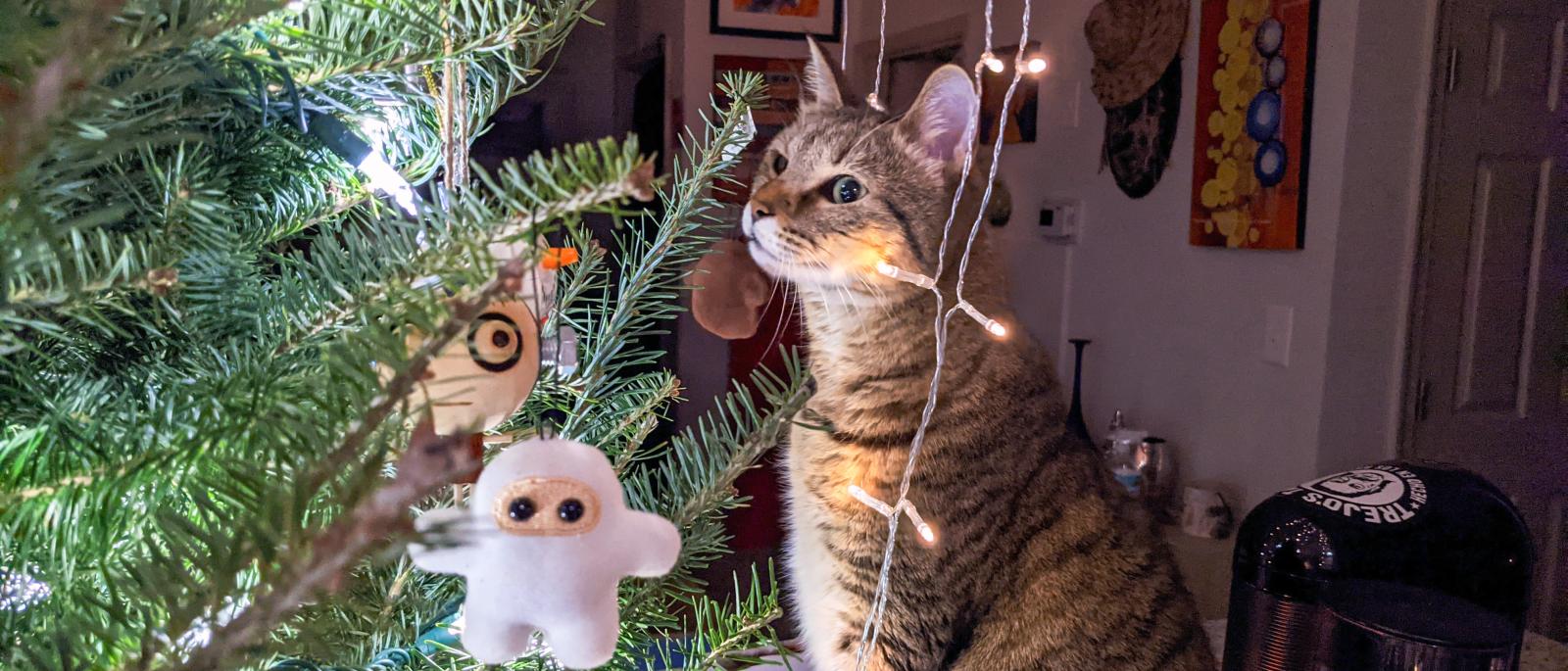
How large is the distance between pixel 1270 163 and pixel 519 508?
2.14 m

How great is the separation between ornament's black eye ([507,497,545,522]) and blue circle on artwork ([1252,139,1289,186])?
6.95ft

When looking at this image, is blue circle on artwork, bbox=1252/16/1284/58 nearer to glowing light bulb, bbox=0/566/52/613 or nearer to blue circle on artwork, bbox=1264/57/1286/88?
blue circle on artwork, bbox=1264/57/1286/88

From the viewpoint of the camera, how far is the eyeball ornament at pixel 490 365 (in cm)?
36

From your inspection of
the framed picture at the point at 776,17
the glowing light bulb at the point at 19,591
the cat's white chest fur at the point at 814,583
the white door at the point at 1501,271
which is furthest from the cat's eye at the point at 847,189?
the framed picture at the point at 776,17

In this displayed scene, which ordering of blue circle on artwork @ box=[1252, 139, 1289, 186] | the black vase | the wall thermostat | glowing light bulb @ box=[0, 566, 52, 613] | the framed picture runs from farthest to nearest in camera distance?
the framed picture → the wall thermostat → the black vase → blue circle on artwork @ box=[1252, 139, 1289, 186] → glowing light bulb @ box=[0, 566, 52, 613]

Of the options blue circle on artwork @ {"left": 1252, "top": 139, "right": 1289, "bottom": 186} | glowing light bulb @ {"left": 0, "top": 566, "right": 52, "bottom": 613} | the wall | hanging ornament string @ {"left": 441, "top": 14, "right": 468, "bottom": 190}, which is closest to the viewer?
glowing light bulb @ {"left": 0, "top": 566, "right": 52, "bottom": 613}

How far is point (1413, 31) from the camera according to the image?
6.39ft

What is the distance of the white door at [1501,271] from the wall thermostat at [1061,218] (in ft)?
2.88

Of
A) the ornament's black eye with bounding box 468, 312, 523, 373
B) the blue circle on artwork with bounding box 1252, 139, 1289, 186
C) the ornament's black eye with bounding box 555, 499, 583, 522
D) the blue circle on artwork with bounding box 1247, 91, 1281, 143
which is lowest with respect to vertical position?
the ornament's black eye with bounding box 555, 499, 583, 522

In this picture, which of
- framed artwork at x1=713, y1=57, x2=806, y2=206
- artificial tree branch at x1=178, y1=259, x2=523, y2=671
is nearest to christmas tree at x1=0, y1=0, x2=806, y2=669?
artificial tree branch at x1=178, y1=259, x2=523, y2=671

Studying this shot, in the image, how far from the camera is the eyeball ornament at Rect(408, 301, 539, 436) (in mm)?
362

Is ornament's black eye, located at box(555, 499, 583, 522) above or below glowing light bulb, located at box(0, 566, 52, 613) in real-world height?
above

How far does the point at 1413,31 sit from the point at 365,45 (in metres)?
2.16

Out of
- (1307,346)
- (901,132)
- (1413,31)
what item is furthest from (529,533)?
(1413,31)
